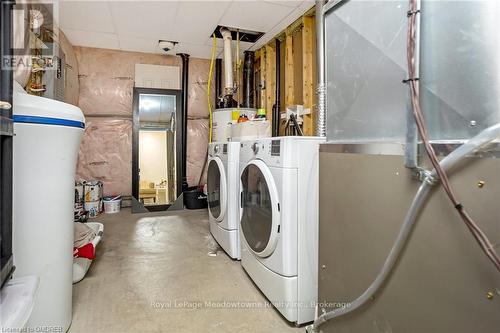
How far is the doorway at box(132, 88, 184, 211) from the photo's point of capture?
13.1ft

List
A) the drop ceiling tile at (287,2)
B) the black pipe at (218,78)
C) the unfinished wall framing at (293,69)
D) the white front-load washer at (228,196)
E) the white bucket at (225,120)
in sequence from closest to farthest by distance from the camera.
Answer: the white front-load washer at (228,196) < the drop ceiling tile at (287,2) < the unfinished wall framing at (293,69) < the white bucket at (225,120) < the black pipe at (218,78)

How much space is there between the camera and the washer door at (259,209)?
1.54 m

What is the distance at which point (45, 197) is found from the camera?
4.03 feet

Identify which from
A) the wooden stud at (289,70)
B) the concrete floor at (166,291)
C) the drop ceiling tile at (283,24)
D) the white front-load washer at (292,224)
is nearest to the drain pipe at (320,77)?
the white front-load washer at (292,224)

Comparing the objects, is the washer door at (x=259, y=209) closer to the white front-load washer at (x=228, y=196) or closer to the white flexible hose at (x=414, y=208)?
the white front-load washer at (x=228, y=196)

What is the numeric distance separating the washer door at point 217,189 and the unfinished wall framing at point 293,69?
103 cm

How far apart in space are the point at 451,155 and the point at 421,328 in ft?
1.72

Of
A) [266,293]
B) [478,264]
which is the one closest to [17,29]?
[478,264]

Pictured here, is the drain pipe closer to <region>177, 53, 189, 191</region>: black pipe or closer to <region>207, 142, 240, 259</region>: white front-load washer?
<region>207, 142, 240, 259</region>: white front-load washer

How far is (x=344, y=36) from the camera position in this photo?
3.86 ft

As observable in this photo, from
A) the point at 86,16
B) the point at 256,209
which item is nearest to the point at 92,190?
the point at 86,16

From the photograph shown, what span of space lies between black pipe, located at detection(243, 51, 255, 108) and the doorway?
991 mm

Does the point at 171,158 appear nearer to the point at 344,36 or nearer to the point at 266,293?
the point at 266,293

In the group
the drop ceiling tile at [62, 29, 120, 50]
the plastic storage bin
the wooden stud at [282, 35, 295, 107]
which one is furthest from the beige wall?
the wooden stud at [282, 35, 295, 107]
